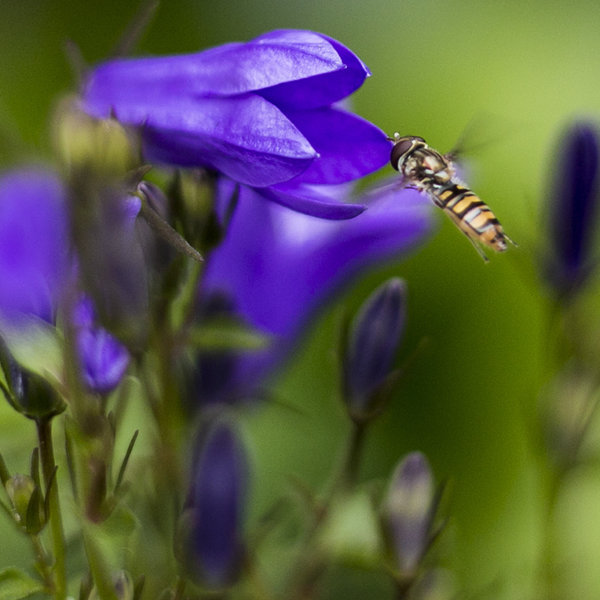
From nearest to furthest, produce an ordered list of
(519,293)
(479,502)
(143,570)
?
(143,570)
(479,502)
(519,293)

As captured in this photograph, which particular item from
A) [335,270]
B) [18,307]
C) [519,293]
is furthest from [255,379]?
[519,293]

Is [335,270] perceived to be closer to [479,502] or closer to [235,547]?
[235,547]

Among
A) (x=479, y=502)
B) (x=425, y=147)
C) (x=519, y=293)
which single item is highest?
(x=425, y=147)

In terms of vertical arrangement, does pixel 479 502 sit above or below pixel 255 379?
below

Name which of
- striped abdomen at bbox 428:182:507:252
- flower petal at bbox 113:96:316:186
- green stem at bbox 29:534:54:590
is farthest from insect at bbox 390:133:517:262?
green stem at bbox 29:534:54:590

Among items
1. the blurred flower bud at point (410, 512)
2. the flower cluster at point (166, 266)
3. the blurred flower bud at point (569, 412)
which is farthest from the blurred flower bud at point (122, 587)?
the blurred flower bud at point (569, 412)

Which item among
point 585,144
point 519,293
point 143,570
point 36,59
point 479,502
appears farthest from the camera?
point 36,59

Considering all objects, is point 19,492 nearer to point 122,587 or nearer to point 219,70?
point 122,587
